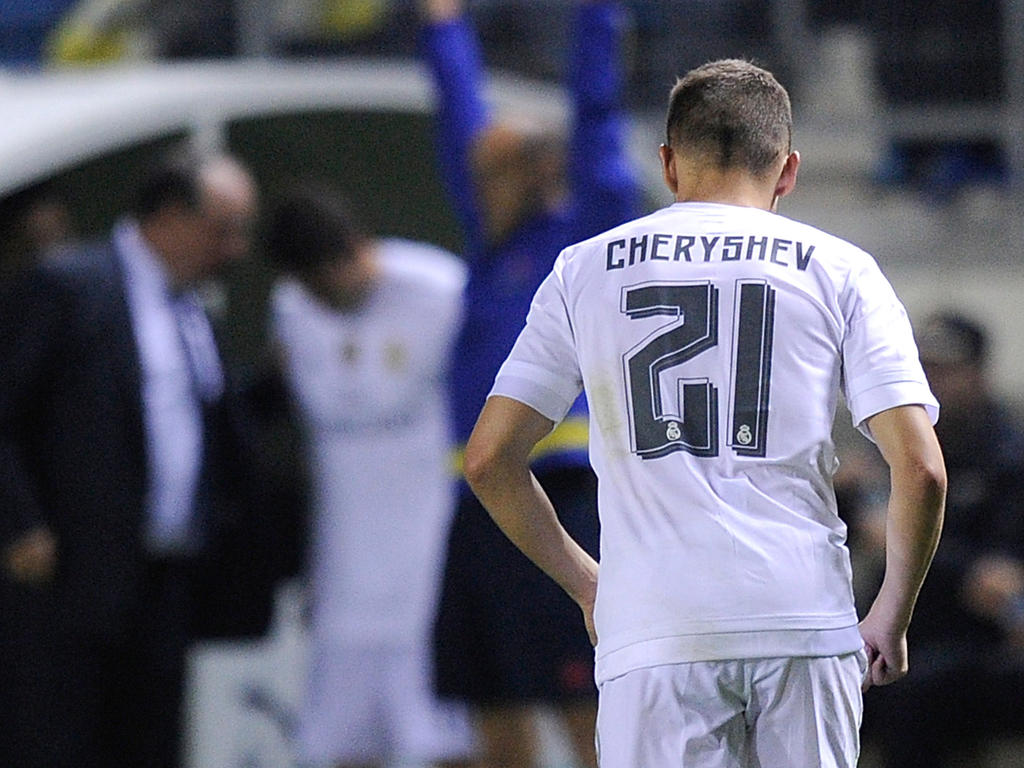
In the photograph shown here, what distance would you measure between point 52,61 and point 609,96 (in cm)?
449

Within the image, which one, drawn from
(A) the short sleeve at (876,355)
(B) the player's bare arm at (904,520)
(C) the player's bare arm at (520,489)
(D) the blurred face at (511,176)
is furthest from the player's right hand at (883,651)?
(D) the blurred face at (511,176)

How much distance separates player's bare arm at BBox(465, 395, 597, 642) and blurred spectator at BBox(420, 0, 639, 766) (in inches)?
66.3

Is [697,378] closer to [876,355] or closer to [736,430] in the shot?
[736,430]

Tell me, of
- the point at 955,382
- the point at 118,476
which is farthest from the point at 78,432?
the point at 955,382

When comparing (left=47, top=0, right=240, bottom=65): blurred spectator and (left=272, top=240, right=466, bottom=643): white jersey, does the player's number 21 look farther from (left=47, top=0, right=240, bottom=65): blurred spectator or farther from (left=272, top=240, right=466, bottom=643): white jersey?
(left=47, top=0, right=240, bottom=65): blurred spectator

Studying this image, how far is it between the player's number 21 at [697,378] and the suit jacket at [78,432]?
2917 millimetres

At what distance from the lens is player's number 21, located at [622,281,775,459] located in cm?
222

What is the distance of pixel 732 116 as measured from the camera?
7.51 feet

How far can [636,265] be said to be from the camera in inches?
90.0

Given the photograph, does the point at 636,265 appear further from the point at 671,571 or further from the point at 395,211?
the point at 395,211

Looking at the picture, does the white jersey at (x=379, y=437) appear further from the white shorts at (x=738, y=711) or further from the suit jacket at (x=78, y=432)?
the white shorts at (x=738, y=711)

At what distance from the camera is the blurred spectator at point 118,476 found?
4949 millimetres

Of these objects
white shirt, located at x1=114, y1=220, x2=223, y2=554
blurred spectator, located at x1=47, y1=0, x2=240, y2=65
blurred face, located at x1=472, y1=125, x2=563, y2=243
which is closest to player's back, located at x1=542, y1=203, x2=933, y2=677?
blurred face, located at x1=472, y1=125, x2=563, y2=243

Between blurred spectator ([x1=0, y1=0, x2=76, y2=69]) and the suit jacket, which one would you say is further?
blurred spectator ([x1=0, y1=0, x2=76, y2=69])
